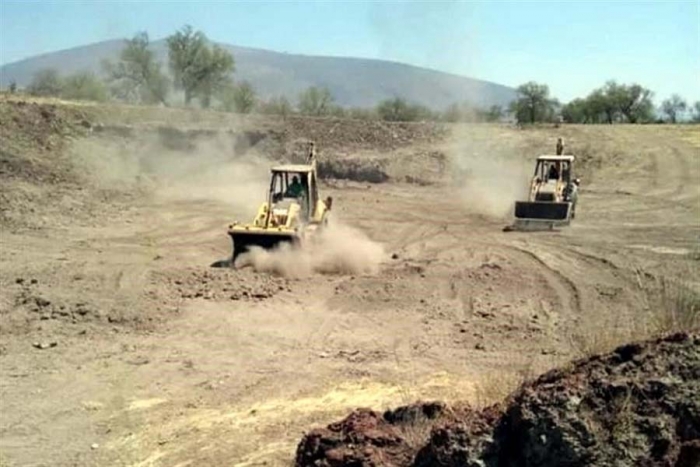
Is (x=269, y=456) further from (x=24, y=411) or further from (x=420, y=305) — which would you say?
(x=420, y=305)

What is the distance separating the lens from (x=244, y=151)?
3928cm

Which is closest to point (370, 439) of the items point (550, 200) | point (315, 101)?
point (550, 200)

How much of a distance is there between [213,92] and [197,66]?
1.84m

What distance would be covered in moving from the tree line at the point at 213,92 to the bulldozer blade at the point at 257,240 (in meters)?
34.2

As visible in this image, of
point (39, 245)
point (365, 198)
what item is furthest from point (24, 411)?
point (365, 198)

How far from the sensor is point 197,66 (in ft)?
187

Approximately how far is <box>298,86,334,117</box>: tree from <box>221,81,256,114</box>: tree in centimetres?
410

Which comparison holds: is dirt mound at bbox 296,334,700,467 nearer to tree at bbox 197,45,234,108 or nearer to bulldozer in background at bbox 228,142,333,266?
bulldozer in background at bbox 228,142,333,266

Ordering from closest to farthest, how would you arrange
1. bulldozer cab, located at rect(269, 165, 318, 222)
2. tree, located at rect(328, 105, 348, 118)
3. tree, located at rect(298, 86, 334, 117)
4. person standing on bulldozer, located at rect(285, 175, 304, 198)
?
bulldozer cab, located at rect(269, 165, 318, 222), person standing on bulldozer, located at rect(285, 175, 304, 198), tree, located at rect(328, 105, 348, 118), tree, located at rect(298, 86, 334, 117)

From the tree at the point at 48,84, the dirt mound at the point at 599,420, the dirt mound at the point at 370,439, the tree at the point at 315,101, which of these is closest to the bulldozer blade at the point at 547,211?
the dirt mound at the point at 370,439

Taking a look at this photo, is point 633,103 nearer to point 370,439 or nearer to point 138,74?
point 138,74

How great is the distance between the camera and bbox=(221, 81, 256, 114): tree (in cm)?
5603

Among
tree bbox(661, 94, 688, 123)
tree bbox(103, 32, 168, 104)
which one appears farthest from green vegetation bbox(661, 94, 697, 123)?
tree bbox(103, 32, 168, 104)

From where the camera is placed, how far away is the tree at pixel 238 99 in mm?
56031
